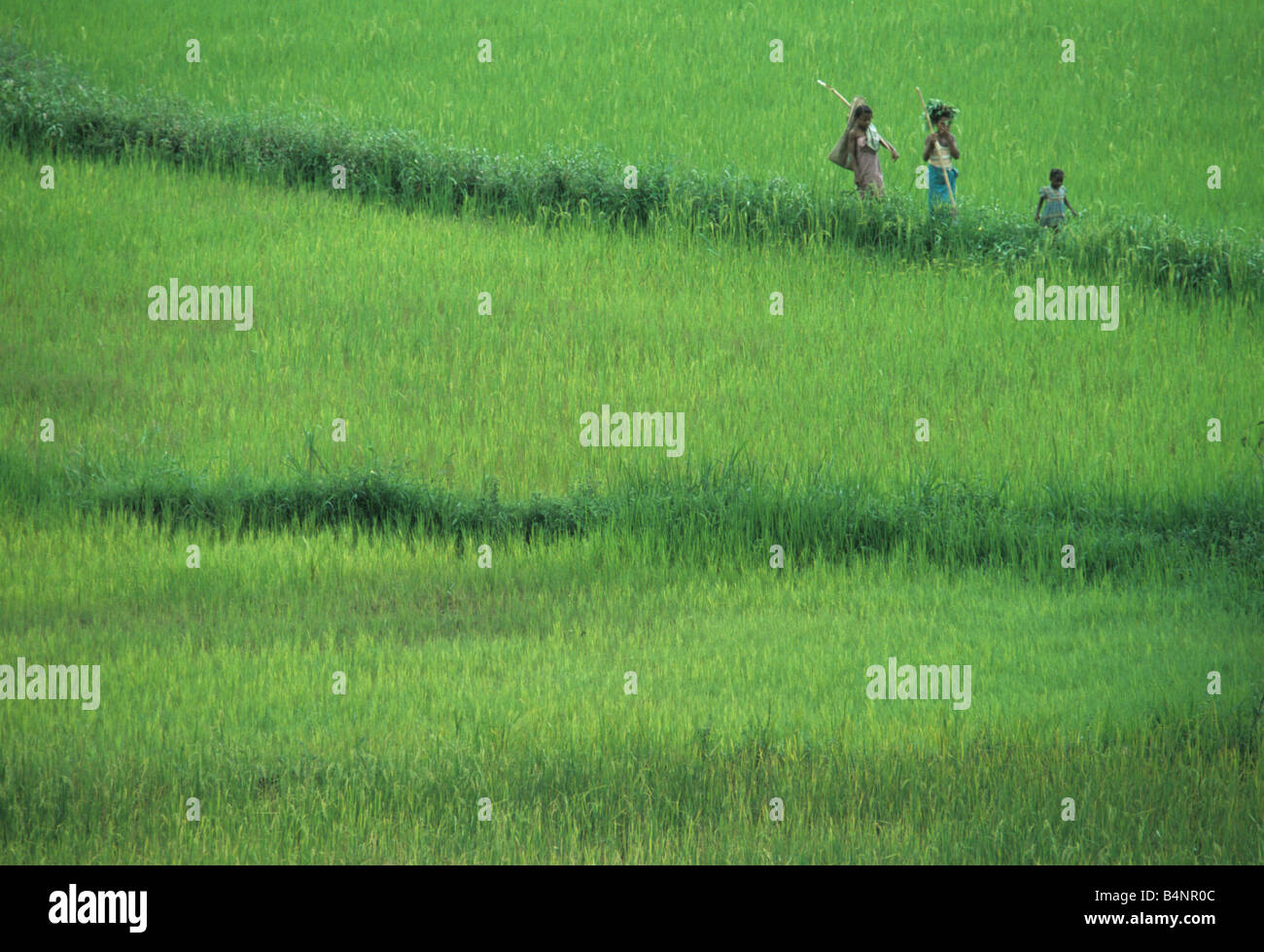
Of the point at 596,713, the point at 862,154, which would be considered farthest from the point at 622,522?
the point at 862,154

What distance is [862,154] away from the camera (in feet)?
43.7

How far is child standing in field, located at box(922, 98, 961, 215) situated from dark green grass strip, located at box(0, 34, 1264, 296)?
0.22m

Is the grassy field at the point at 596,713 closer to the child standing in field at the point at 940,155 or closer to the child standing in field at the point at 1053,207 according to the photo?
the child standing in field at the point at 940,155

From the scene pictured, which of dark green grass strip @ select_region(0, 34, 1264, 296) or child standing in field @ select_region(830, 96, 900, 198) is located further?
child standing in field @ select_region(830, 96, 900, 198)

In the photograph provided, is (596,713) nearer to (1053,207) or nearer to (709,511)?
(709,511)

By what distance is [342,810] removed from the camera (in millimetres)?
4980

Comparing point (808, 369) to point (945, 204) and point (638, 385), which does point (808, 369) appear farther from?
point (945, 204)

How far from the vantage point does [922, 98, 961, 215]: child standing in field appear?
12.8 m

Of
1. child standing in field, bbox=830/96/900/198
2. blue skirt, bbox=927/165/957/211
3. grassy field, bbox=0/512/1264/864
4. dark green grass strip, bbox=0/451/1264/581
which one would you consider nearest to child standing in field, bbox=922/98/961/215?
blue skirt, bbox=927/165/957/211

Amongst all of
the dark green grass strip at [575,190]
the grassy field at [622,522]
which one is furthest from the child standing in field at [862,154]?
the grassy field at [622,522]

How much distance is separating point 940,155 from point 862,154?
0.84 meters

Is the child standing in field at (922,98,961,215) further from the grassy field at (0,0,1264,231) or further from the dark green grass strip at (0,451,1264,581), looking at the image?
the dark green grass strip at (0,451,1264,581)

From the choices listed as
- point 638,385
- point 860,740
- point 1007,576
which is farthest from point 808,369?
point 860,740
